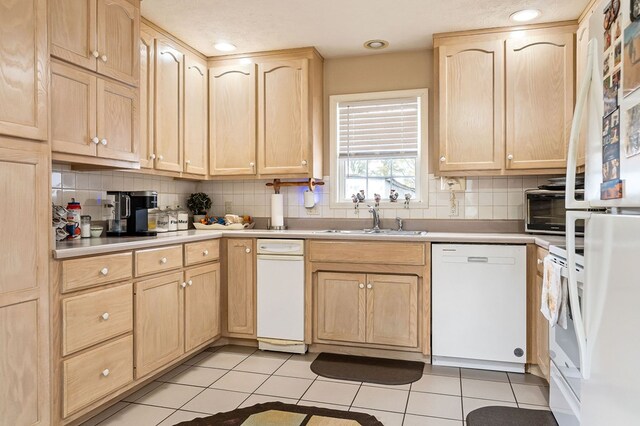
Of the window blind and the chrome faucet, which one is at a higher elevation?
the window blind

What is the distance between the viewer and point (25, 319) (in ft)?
6.20

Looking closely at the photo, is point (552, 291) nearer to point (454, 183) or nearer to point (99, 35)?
point (454, 183)

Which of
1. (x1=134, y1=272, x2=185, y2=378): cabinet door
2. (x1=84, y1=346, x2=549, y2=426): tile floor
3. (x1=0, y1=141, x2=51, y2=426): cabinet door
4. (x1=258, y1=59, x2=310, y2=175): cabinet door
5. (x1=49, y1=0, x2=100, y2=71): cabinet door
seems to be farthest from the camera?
(x1=258, y1=59, x2=310, y2=175): cabinet door

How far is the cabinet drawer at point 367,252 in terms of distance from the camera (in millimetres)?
3094

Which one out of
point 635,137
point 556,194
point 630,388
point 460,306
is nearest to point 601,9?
point 635,137

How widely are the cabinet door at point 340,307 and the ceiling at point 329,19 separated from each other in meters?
1.83

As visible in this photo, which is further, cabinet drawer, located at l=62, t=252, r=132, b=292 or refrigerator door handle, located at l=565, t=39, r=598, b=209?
cabinet drawer, located at l=62, t=252, r=132, b=292

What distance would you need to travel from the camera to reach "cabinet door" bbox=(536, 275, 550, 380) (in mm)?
2602

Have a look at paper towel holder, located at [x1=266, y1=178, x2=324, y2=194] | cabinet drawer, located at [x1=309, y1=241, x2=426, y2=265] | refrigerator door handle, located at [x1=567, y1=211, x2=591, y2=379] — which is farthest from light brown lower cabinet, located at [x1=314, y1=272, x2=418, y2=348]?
refrigerator door handle, located at [x1=567, y1=211, x2=591, y2=379]

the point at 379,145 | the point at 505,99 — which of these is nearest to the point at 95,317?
the point at 379,145

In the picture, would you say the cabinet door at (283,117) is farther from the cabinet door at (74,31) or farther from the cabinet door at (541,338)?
the cabinet door at (541,338)

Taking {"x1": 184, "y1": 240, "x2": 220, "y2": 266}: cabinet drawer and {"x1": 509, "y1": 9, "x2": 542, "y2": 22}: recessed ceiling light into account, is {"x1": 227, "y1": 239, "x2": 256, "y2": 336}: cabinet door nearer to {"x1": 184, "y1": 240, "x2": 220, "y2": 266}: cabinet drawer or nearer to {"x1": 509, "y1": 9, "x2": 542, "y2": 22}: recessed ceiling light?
{"x1": 184, "y1": 240, "x2": 220, "y2": 266}: cabinet drawer

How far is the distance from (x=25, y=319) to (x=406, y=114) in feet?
9.96

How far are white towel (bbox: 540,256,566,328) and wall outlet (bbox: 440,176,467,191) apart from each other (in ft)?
4.58
